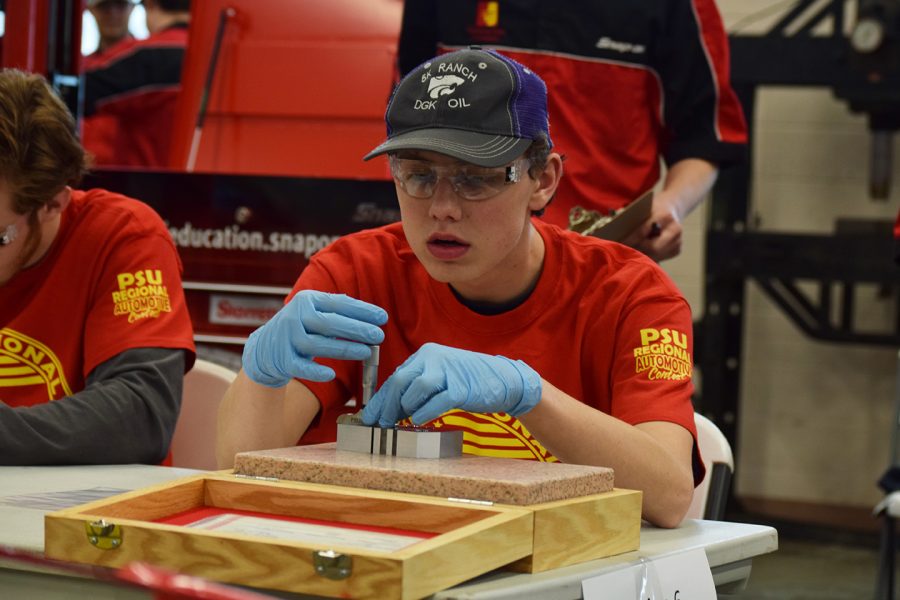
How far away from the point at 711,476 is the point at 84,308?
1.00m

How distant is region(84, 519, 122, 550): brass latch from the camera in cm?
109

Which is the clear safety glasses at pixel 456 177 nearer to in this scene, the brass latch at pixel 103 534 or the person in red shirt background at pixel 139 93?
the brass latch at pixel 103 534

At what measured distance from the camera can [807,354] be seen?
539 cm

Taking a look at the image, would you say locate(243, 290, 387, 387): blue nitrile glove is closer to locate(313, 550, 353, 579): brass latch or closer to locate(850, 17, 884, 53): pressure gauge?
locate(313, 550, 353, 579): brass latch

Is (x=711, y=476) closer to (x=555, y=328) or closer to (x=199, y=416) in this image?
(x=555, y=328)

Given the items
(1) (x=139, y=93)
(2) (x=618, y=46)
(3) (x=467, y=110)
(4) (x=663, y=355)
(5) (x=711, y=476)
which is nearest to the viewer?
(3) (x=467, y=110)

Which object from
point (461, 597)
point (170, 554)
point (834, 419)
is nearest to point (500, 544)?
point (461, 597)

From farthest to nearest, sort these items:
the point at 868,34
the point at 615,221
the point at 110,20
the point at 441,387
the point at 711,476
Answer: the point at 110,20, the point at 868,34, the point at 615,221, the point at 711,476, the point at 441,387

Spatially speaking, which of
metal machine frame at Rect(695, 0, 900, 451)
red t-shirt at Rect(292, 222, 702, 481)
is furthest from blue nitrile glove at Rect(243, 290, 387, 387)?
metal machine frame at Rect(695, 0, 900, 451)

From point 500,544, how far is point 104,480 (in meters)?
0.78

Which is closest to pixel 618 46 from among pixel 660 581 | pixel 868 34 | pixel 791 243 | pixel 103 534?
pixel 660 581

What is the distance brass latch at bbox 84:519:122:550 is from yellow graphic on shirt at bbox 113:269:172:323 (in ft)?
2.90

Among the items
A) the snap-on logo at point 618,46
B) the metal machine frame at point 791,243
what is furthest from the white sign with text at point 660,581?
the metal machine frame at point 791,243

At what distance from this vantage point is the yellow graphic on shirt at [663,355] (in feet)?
5.26
